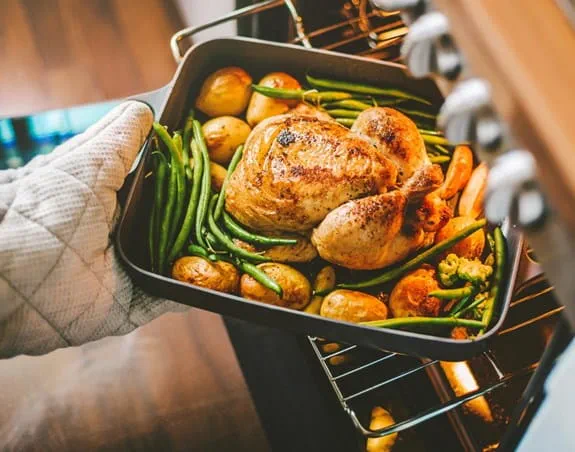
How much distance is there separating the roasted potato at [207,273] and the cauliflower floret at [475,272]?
0.38 m

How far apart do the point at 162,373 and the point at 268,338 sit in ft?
0.84

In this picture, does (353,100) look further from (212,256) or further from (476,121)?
(476,121)

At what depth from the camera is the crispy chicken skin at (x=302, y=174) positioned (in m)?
1.05

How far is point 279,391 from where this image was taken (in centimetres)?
143

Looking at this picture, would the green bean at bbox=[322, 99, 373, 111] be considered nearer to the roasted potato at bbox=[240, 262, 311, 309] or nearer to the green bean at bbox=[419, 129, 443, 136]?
the green bean at bbox=[419, 129, 443, 136]

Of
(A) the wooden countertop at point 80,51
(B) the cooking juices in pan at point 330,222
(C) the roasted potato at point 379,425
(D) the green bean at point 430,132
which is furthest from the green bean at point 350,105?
(A) the wooden countertop at point 80,51

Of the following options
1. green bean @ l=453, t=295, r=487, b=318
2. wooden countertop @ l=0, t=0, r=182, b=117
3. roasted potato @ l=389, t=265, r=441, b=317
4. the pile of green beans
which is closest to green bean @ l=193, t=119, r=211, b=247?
the pile of green beans

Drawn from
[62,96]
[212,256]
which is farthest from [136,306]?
[62,96]

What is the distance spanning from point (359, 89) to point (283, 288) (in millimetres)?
453

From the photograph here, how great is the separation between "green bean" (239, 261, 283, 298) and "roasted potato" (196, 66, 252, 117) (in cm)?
36

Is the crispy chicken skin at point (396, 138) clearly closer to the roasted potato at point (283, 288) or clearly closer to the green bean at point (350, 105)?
the green bean at point (350, 105)

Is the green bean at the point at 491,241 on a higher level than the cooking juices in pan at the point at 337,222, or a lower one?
lower

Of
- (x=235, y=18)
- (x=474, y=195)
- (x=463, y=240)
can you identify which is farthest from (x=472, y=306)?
(x=235, y=18)

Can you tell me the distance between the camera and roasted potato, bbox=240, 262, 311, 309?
108 cm
